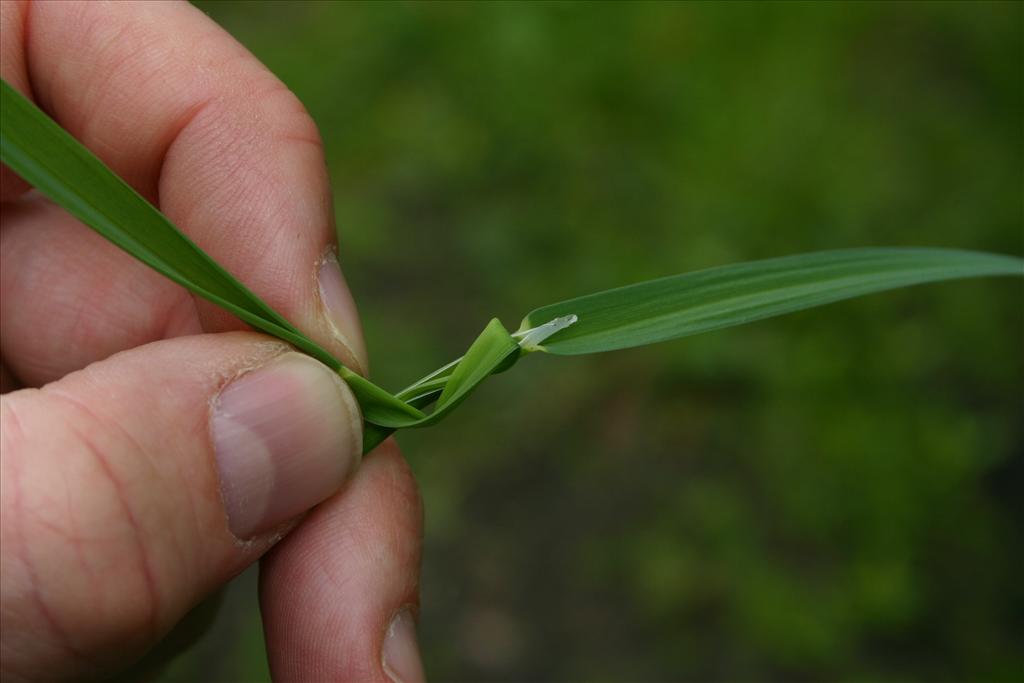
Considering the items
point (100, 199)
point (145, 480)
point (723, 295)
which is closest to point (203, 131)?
point (100, 199)

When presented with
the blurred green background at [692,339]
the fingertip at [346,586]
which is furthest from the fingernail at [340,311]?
the blurred green background at [692,339]

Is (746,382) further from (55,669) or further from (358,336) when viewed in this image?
(55,669)

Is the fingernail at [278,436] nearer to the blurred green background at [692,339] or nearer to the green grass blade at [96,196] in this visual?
the green grass blade at [96,196]

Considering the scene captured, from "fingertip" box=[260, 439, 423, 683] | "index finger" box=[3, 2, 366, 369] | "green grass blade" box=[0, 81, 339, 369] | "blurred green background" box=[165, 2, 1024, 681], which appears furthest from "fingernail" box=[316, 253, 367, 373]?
"blurred green background" box=[165, 2, 1024, 681]

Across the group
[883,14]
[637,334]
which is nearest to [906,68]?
[883,14]

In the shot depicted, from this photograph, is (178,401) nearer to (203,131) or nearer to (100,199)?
(100,199)

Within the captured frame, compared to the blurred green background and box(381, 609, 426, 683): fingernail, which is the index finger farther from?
the blurred green background
